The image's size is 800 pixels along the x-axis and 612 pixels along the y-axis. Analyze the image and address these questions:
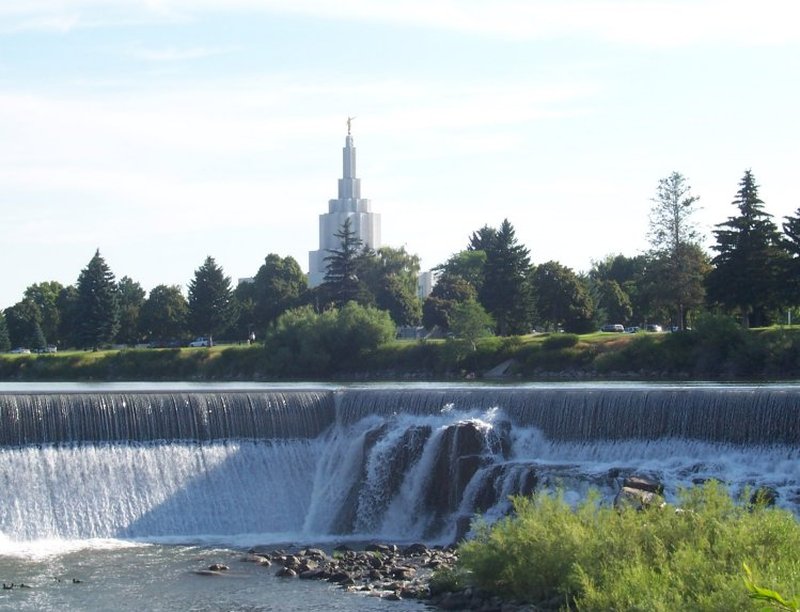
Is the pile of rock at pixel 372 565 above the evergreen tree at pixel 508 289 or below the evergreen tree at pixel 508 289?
below

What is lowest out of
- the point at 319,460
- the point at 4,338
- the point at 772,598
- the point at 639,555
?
the point at 319,460

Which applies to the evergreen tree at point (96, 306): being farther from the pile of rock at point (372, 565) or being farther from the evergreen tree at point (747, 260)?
the pile of rock at point (372, 565)

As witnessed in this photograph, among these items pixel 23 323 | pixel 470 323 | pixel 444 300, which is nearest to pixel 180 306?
pixel 23 323

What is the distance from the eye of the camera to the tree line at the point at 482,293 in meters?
54.5

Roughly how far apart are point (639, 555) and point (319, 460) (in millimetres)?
15083

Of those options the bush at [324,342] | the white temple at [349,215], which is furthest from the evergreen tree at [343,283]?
the white temple at [349,215]

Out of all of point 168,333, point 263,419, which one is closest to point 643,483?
point 263,419

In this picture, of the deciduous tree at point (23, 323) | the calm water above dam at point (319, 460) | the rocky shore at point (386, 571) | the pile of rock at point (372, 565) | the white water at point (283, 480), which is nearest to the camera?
the rocky shore at point (386, 571)

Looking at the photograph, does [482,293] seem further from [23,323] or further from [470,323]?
[23,323]

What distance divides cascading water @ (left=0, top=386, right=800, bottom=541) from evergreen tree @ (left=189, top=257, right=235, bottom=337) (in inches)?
1859

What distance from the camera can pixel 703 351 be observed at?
169 feet

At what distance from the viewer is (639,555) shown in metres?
17.7

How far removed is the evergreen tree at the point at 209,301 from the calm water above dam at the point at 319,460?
1843 inches

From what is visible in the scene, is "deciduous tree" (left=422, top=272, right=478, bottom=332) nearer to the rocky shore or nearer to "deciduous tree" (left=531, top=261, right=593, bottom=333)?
"deciduous tree" (left=531, top=261, right=593, bottom=333)
